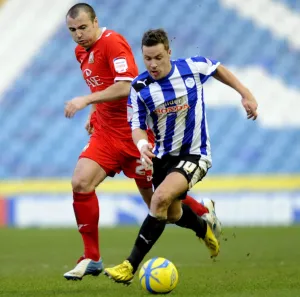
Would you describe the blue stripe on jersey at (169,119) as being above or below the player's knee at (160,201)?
above

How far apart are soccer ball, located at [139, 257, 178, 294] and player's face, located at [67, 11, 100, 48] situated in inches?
82.3

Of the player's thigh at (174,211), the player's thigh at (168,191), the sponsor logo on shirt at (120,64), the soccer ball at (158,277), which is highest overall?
the sponsor logo on shirt at (120,64)

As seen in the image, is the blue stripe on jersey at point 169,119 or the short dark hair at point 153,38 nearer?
the short dark hair at point 153,38

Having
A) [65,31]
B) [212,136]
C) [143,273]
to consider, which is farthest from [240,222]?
[143,273]

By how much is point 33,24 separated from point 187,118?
14.1 meters

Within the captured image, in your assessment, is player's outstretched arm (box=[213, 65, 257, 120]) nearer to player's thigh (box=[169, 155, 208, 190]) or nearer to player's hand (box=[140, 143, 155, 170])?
player's thigh (box=[169, 155, 208, 190])

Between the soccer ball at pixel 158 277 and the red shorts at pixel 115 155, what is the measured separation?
140 cm

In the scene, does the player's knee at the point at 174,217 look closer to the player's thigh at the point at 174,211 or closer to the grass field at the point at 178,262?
the player's thigh at the point at 174,211

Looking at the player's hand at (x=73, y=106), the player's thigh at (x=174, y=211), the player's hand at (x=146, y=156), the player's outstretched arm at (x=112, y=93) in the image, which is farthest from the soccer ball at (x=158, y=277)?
the player's outstretched arm at (x=112, y=93)

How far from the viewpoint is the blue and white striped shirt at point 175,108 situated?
6.64 metres

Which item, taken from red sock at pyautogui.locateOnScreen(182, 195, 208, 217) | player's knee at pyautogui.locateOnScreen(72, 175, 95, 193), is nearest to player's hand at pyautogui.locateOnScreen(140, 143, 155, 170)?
player's knee at pyautogui.locateOnScreen(72, 175, 95, 193)

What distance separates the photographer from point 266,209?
16.2 m

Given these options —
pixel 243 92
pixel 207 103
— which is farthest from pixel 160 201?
pixel 207 103

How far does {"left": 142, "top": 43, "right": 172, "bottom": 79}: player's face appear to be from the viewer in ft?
21.0
